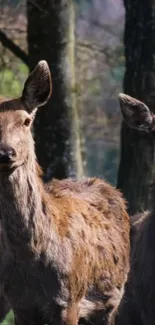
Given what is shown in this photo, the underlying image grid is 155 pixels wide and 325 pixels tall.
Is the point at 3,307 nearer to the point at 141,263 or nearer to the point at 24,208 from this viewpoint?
the point at 141,263

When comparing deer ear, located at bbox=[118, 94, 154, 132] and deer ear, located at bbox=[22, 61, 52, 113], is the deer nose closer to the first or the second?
deer ear, located at bbox=[22, 61, 52, 113]

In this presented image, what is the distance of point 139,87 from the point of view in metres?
14.3

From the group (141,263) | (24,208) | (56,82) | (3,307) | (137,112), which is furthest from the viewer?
(56,82)

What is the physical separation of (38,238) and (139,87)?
5146 millimetres

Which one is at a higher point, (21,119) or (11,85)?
(21,119)

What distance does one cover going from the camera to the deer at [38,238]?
29.9ft

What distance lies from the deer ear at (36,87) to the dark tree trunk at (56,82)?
4.62 metres

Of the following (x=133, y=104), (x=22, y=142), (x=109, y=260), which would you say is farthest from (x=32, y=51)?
(x=22, y=142)

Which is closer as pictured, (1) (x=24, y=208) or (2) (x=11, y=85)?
(1) (x=24, y=208)

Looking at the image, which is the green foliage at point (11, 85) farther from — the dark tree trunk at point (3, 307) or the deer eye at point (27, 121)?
the deer eye at point (27, 121)

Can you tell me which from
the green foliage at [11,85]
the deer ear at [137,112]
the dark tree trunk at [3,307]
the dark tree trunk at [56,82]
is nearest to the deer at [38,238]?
the dark tree trunk at [3,307]

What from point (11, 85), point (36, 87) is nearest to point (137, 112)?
point (36, 87)

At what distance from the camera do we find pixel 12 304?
947 centimetres

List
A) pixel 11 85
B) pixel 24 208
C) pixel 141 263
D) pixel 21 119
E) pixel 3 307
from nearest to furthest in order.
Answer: pixel 21 119 < pixel 24 208 < pixel 3 307 < pixel 141 263 < pixel 11 85
